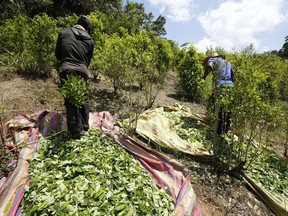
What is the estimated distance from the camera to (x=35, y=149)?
2521 mm

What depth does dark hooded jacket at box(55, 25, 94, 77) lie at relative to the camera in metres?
2.80

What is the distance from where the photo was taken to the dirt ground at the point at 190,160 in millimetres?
2463

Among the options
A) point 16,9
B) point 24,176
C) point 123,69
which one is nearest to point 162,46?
point 123,69

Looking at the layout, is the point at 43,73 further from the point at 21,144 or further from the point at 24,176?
the point at 24,176

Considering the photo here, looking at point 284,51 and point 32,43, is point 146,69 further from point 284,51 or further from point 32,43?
point 284,51

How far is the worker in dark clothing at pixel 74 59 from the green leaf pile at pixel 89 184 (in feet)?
0.88

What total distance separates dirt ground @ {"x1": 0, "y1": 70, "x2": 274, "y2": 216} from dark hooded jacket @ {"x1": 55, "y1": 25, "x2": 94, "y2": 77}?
104 centimetres

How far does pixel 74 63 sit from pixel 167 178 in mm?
2089

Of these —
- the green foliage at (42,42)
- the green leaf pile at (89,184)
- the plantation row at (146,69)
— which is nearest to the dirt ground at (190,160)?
the plantation row at (146,69)

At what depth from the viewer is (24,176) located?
2076mm

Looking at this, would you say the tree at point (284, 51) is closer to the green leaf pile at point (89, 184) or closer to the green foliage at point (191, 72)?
the green foliage at point (191, 72)

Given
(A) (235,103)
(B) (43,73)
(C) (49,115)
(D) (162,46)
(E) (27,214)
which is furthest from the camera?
(D) (162,46)

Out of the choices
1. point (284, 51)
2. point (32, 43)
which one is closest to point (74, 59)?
point (32, 43)

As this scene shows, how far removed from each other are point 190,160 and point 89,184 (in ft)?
5.74
